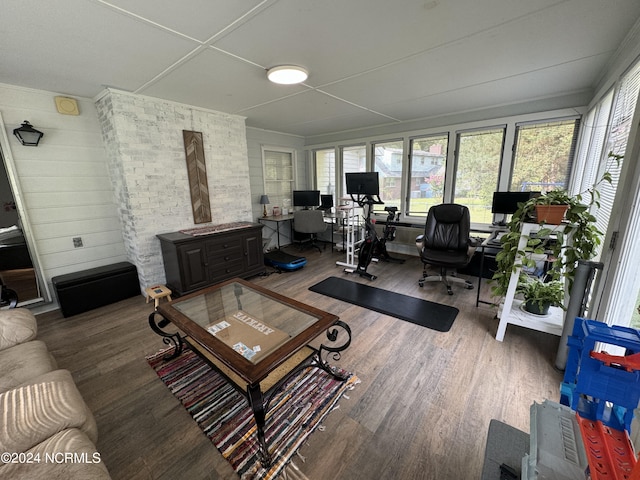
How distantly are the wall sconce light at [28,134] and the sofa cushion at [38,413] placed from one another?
2.67m

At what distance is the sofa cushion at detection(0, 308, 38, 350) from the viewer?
1.61m

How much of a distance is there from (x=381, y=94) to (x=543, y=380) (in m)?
3.12

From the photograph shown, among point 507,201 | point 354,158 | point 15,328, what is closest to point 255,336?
point 15,328

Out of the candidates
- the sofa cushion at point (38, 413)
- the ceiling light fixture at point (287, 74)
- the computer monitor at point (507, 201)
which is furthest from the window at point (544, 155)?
the sofa cushion at point (38, 413)

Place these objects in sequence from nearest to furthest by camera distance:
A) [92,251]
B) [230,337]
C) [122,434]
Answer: [122,434], [230,337], [92,251]

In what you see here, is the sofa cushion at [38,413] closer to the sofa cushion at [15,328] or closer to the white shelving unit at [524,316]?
the sofa cushion at [15,328]

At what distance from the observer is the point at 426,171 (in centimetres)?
454

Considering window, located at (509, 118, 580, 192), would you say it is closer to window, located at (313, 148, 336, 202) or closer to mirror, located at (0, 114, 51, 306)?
window, located at (313, 148, 336, 202)

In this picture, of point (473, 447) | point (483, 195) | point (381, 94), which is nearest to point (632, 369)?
point (473, 447)

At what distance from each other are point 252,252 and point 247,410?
2450 millimetres

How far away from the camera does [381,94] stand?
9.94 feet

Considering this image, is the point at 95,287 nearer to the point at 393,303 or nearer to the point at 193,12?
the point at 193,12

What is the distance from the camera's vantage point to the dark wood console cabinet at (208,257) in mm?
3123

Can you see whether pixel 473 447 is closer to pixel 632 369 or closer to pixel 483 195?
pixel 632 369
